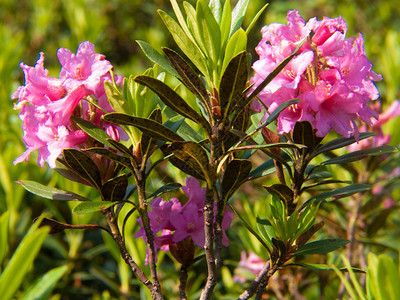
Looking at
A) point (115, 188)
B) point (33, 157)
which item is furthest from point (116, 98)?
point (33, 157)

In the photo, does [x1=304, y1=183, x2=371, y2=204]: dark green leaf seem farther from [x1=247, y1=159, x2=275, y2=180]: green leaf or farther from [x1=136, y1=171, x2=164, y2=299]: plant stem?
[x1=136, y1=171, x2=164, y2=299]: plant stem

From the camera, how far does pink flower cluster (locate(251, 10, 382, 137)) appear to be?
2.83 ft

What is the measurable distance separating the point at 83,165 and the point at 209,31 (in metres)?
0.37

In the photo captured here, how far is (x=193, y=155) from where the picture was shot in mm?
798

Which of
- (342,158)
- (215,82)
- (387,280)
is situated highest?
(215,82)

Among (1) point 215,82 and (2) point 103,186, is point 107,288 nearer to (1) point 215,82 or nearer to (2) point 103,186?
(2) point 103,186

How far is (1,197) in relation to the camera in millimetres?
1755

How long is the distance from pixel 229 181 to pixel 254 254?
83 centimetres

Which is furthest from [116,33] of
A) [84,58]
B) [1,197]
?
[84,58]

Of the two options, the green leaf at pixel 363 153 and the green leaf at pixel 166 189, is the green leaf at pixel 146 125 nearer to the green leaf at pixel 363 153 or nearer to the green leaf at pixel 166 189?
the green leaf at pixel 166 189

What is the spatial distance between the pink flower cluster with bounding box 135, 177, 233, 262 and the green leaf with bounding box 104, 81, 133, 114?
0.27 metres

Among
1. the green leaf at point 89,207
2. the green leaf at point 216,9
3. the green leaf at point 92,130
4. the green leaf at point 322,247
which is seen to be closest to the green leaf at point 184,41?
the green leaf at point 216,9

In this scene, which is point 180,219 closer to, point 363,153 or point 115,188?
point 115,188

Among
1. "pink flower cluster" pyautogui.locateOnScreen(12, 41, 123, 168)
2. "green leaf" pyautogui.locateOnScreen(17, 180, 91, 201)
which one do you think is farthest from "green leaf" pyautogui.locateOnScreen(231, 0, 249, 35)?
"green leaf" pyautogui.locateOnScreen(17, 180, 91, 201)
